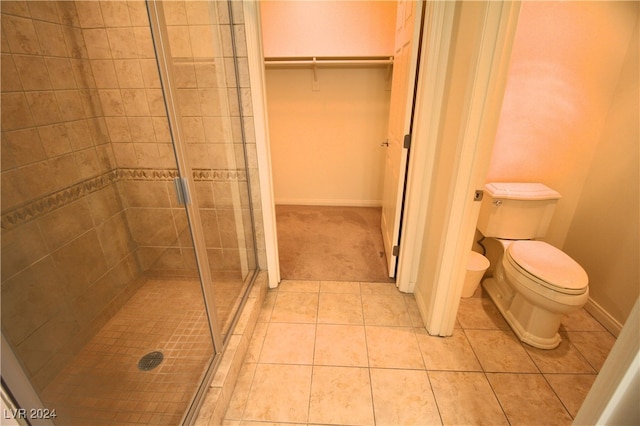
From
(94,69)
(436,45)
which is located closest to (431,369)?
(436,45)

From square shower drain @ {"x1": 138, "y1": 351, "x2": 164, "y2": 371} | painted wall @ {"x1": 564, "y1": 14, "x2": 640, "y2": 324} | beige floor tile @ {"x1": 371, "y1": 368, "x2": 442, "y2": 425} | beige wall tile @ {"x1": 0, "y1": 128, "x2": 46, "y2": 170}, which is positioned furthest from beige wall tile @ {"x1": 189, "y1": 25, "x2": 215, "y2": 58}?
painted wall @ {"x1": 564, "y1": 14, "x2": 640, "y2": 324}

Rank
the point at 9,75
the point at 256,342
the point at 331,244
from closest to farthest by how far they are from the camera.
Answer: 1. the point at 9,75
2. the point at 256,342
3. the point at 331,244

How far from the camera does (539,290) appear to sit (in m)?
1.52

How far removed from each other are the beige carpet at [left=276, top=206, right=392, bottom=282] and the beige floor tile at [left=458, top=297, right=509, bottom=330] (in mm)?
555

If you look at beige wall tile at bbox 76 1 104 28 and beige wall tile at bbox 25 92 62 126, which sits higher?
beige wall tile at bbox 76 1 104 28

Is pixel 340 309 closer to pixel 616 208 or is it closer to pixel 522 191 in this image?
pixel 522 191

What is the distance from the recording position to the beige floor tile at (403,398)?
49.9 inches

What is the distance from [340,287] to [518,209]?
4.26 ft

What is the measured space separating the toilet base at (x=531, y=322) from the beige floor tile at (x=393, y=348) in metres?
0.64

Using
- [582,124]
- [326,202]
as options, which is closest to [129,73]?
[326,202]

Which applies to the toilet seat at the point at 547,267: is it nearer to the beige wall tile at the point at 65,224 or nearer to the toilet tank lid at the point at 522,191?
the toilet tank lid at the point at 522,191

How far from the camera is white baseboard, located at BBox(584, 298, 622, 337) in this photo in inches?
66.4

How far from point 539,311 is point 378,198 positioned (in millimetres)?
2169

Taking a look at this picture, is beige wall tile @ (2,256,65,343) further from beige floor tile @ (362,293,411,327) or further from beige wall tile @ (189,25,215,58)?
beige floor tile @ (362,293,411,327)
